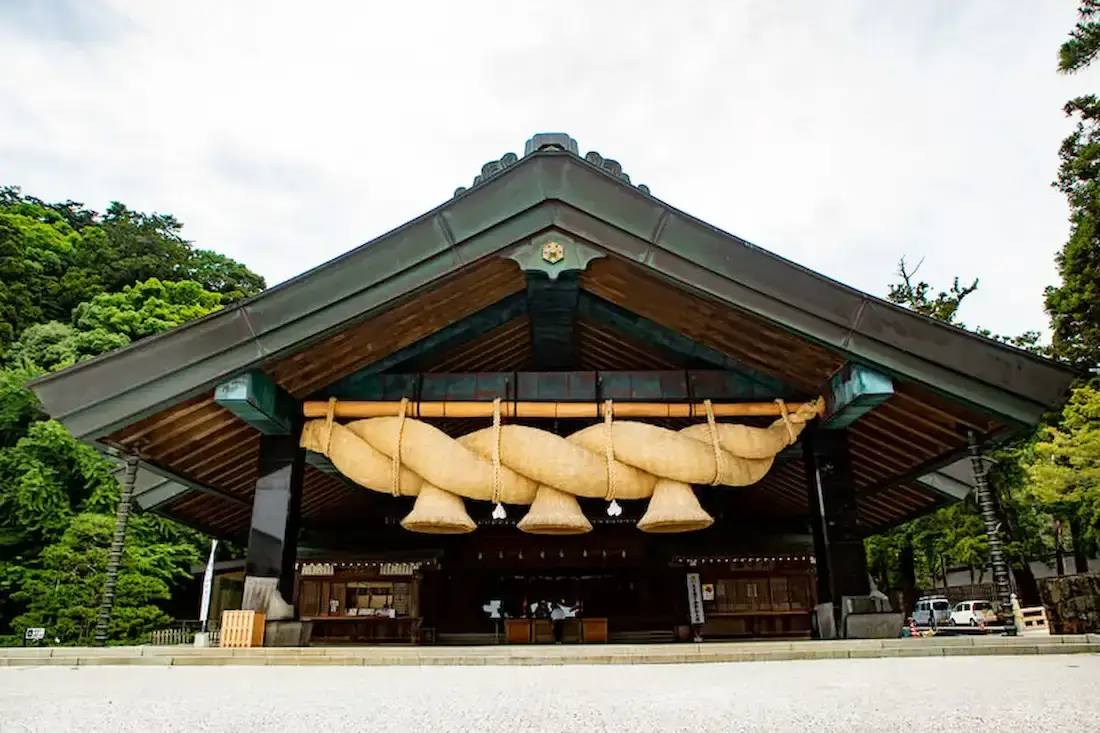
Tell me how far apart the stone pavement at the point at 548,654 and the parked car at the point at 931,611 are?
28299 millimetres

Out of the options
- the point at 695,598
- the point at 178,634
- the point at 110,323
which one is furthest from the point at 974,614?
the point at 110,323

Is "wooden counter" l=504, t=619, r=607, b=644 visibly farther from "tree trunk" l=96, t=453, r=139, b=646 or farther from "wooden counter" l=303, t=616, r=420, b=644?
"tree trunk" l=96, t=453, r=139, b=646

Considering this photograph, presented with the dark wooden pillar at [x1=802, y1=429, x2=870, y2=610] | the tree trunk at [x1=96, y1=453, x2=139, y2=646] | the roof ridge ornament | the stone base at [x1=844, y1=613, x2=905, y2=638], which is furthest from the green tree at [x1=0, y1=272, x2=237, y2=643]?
the stone base at [x1=844, y1=613, x2=905, y2=638]

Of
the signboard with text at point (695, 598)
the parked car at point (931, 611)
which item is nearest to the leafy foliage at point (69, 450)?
the signboard with text at point (695, 598)

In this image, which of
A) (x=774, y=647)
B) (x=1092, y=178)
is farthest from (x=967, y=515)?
(x=774, y=647)

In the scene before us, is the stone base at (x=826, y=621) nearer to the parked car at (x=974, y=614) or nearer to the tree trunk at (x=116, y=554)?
the tree trunk at (x=116, y=554)

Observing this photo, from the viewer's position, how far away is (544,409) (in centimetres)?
792

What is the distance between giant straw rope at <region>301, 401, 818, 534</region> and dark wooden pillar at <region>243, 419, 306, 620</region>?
1.13ft

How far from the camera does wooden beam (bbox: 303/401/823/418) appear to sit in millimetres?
7781

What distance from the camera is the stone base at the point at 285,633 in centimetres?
680

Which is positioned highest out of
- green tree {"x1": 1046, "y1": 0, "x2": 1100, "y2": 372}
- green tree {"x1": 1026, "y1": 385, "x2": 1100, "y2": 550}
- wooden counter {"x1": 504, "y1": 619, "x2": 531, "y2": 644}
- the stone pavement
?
green tree {"x1": 1046, "y1": 0, "x2": 1100, "y2": 372}

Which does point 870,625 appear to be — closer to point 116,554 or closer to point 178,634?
point 116,554

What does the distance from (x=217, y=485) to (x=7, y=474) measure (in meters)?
19.2

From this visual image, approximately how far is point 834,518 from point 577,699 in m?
5.20
